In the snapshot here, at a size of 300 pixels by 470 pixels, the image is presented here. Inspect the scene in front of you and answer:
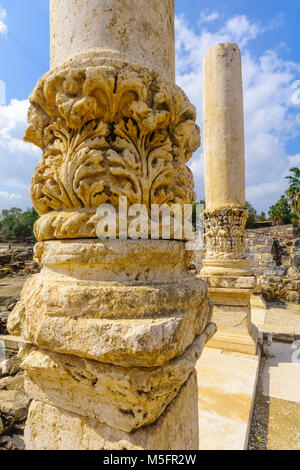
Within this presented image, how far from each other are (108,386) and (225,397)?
2271 mm

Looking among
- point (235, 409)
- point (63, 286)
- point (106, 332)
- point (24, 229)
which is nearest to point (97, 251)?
point (63, 286)

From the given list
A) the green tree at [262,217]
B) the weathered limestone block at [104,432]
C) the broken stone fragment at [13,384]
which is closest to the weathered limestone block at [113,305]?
the weathered limestone block at [104,432]

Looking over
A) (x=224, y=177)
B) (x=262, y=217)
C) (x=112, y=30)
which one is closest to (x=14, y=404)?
(x=112, y=30)

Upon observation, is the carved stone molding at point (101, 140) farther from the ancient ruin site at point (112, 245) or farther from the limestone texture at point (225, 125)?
the limestone texture at point (225, 125)

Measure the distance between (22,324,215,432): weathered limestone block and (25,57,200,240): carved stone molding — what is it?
62 cm

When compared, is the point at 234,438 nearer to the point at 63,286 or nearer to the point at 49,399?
the point at 49,399

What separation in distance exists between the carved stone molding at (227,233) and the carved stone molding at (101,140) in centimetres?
342

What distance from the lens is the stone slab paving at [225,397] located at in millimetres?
2262

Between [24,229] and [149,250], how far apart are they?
4442 cm

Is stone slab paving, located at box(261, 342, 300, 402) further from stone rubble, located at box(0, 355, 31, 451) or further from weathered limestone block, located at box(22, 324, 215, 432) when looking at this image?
stone rubble, located at box(0, 355, 31, 451)

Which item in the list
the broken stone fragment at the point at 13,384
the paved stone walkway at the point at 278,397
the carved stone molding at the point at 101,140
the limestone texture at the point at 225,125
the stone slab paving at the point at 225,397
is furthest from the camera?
the limestone texture at the point at 225,125

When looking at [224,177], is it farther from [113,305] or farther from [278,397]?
[113,305]

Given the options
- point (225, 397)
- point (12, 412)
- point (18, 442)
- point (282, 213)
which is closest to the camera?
point (225, 397)

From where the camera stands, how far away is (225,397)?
2.89 m
